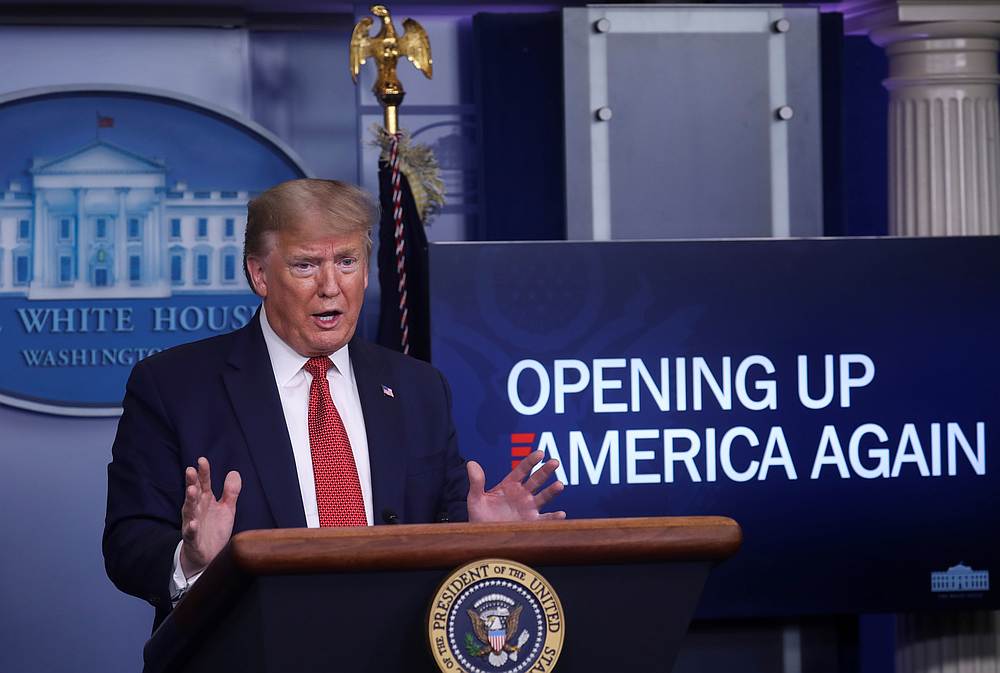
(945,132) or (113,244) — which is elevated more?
(945,132)

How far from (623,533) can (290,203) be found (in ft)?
3.12

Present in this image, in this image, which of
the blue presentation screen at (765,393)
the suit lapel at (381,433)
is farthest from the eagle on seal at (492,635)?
the blue presentation screen at (765,393)

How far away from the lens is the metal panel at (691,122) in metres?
4.01

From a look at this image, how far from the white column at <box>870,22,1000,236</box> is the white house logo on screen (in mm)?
1001

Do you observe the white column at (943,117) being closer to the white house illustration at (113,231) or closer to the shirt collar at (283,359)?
the white house illustration at (113,231)

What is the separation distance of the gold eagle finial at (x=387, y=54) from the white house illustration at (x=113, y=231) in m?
0.72

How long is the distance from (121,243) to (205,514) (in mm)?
2756

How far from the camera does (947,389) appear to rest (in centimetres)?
365

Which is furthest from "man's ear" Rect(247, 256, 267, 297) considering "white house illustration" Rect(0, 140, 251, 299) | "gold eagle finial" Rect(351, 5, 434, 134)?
"white house illustration" Rect(0, 140, 251, 299)

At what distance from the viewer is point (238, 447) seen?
2.05 metres

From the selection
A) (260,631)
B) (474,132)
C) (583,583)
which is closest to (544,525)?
(583,583)

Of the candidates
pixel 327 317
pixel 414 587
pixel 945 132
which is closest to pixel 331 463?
pixel 327 317

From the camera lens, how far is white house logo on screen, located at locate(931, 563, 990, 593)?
144 inches

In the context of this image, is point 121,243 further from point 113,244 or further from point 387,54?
point 387,54
